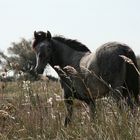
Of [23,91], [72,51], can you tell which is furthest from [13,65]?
[72,51]

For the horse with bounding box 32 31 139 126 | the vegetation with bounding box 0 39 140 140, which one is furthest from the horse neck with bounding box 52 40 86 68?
the vegetation with bounding box 0 39 140 140

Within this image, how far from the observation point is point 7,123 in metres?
6.61

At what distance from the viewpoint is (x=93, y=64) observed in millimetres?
9016

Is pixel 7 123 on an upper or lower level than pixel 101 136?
lower

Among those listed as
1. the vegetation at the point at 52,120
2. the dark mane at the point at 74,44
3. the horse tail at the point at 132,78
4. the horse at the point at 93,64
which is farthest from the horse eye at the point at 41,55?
the vegetation at the point at 52,120

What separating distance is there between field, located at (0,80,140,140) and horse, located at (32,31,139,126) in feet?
1.57

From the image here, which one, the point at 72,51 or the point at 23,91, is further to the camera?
the point at 72,51

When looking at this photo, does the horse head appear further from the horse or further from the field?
the field

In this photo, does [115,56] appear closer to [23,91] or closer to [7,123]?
[23,91]

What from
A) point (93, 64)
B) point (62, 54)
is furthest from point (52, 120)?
point (62, 54)

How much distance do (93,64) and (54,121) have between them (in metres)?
3.08

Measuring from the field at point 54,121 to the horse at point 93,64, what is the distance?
0.48m

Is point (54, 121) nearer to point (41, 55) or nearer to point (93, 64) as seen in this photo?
point (93, 64)

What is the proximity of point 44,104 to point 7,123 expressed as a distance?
0.53 meters
